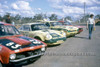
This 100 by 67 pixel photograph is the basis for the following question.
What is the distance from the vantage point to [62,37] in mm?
6574

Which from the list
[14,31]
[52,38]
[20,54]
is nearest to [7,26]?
[14,31]

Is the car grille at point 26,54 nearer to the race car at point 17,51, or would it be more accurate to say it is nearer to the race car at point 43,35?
the race car at point 17,51

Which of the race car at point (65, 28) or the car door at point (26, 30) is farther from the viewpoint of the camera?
the race car at point (65, 28)

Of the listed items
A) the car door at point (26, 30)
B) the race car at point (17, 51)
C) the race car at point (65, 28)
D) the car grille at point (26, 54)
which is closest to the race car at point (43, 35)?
the car door at point (26, 30)

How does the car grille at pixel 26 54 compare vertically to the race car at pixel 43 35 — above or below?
below

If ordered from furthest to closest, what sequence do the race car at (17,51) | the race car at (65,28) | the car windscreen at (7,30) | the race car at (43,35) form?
the race car at (65,28), the race car at (43,35), the car windscreen at (7,30), the race car at (17,51)

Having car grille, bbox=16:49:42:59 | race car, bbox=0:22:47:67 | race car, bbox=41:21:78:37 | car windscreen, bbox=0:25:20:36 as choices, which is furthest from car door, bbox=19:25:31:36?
car grille, bbox=16:49:42:59

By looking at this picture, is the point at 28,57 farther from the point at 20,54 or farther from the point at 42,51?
the point at 42,51

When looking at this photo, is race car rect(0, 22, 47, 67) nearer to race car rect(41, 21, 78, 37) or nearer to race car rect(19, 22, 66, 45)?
race car rect(19, 22, 66, 45)

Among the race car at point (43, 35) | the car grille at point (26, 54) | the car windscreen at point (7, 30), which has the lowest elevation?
the car grille at point (26, 54)

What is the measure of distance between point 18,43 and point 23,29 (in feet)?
12.6

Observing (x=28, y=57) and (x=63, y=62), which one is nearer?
(x=28, y=57)

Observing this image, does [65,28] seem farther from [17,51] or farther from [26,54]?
[17,51]

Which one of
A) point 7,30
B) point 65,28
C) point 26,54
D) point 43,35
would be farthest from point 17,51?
point 65,28
